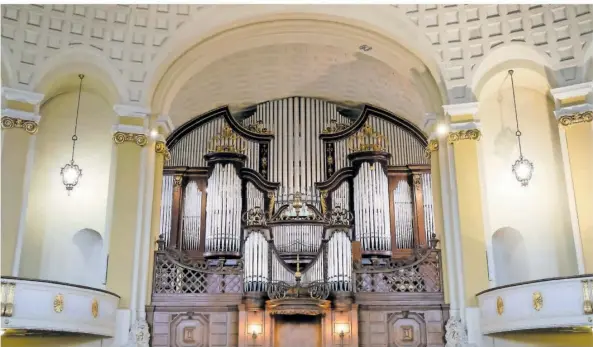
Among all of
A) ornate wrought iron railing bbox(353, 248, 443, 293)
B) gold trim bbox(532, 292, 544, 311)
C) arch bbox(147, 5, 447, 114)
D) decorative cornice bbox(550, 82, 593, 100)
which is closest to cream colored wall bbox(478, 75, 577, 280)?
decorative cornice bbox(550, 82, 593, 100)

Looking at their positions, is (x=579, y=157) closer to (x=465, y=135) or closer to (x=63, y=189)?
(x=465, y=135)

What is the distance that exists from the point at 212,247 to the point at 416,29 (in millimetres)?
7028

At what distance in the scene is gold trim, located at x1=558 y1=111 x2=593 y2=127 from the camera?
40.3 feet

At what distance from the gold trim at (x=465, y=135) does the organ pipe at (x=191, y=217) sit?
6.81 meters

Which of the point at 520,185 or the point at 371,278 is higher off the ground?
the point at 520,185

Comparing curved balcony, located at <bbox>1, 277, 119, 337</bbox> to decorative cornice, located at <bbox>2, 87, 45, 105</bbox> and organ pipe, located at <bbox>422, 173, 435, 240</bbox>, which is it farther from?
organ pipe, located at <bbox>422, 173, 435, 240</bbox>

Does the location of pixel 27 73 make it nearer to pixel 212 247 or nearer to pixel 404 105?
pixel 212 247

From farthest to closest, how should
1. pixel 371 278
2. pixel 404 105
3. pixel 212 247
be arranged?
pixel 404 105
pixel 212 247
pixel 371 278

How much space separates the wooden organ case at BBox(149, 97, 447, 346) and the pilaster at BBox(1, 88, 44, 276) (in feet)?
8.99

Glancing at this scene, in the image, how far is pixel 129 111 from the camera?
527 inches

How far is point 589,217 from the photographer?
1177 centimetres

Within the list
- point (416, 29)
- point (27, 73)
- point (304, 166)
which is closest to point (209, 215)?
point (304, 166)

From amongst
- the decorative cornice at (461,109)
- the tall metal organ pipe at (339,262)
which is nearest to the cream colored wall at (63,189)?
the tall metal organ pipe at (339,262)

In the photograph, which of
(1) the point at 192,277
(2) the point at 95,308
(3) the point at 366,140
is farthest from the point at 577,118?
(2) the point at 95,308
